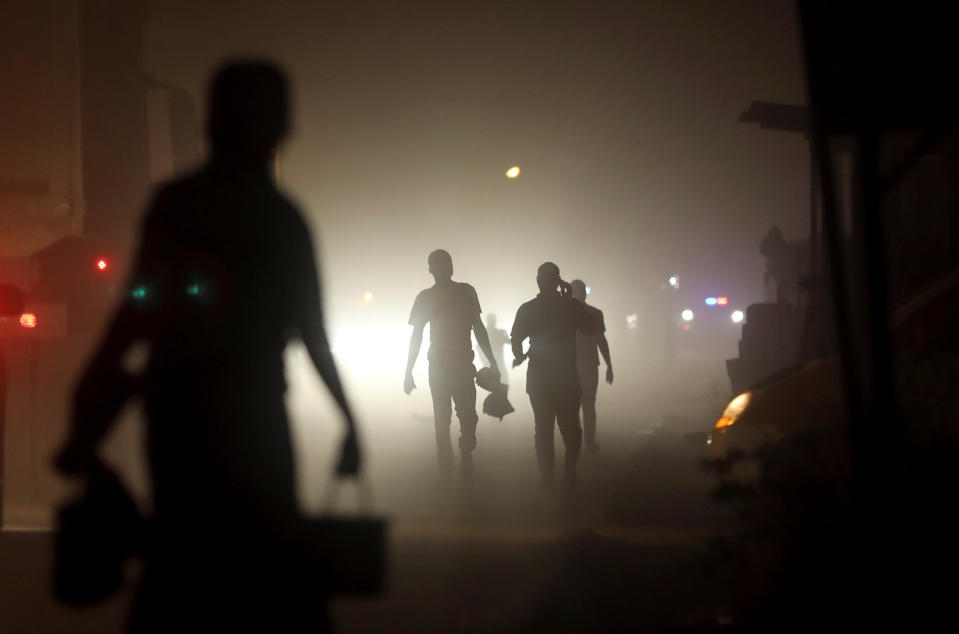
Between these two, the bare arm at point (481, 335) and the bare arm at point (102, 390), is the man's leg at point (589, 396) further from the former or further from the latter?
the bare arm at point (102, 390)

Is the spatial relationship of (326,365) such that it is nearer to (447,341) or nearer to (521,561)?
(521,561)

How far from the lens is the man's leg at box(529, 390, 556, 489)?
7.45m

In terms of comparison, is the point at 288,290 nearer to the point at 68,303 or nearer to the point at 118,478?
the point at 118,478

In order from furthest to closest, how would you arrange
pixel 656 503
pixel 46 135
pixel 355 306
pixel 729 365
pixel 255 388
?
1. pixel 355 306
2. pixel 729 365
3. pixel 46 135
4. pixel 656 503
5. pixel 255 388

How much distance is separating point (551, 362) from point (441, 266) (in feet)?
4.65

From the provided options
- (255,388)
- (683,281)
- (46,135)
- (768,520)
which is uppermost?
(683,281)

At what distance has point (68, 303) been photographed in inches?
301

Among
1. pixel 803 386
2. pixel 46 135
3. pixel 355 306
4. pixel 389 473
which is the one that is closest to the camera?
pixel 803 386

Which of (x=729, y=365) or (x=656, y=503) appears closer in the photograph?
(x=656, y=503)

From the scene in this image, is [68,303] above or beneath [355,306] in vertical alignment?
beneath

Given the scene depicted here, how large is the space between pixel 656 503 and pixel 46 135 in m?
6.44

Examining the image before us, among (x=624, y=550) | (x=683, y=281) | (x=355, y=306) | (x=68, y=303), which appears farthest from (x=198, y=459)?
(x=683, y=281)

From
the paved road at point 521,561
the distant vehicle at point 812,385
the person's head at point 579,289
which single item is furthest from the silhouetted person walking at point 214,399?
the person's head at point 579,289

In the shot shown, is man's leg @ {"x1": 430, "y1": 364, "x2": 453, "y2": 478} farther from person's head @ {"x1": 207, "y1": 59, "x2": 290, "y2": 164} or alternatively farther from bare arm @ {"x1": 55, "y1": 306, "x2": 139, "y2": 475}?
bare arm @ {"x1": 55, "y1": 306, "x2": 139, "y2": 475}
